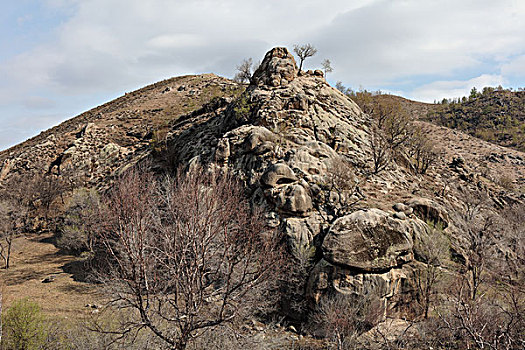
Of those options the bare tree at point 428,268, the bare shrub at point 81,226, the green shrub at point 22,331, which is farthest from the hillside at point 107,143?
the bare tree at point 428,268

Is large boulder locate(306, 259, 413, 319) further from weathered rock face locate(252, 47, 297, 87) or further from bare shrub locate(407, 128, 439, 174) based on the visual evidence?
weathered rock face locate(252, 47, 297, 87)

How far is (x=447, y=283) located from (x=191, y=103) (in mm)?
57640

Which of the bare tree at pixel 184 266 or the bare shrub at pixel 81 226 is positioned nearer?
the bare tree at pixel 184 266

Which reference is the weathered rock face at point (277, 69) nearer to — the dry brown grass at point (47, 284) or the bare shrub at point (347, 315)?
the bare shrub at point (347, 315)

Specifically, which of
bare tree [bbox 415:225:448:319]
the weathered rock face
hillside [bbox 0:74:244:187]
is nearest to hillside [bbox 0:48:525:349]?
bare tree [bbox 415:225:448:319]

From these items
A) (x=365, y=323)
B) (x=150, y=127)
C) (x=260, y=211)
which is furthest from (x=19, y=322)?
(x=150, y=127)

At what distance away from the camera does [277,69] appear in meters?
35.5

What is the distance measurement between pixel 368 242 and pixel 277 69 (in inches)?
978

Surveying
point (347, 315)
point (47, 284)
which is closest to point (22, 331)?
point (47, 284)

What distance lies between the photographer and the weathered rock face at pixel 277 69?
34.9m

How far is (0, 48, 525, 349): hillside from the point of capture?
16.7 meters

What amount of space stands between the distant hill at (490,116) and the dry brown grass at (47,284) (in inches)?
3395

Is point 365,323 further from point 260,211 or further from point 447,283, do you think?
point 260,211

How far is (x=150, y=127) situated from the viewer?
180 ft
